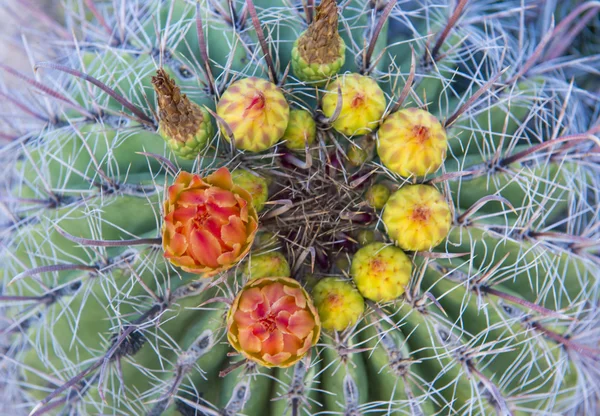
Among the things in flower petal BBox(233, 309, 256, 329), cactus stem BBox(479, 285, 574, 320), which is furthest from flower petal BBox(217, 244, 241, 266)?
cactus stem BBox(479, 285, 574, 320)

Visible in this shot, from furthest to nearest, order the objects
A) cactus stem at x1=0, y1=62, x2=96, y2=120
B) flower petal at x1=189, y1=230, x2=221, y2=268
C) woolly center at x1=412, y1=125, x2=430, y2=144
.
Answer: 1. cactus stem at x1=0, y1=62, x2=96, y2=120
2. woolly center at x1=412, y1=125, x2=430, y2=144
3. flower petal at x1=189, y1=230, x2=221, y2=268

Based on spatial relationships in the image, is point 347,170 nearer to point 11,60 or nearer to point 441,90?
point 441,90

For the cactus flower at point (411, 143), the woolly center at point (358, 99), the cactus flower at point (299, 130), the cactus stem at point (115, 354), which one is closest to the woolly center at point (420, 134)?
the cactus flower at point (411, 143)

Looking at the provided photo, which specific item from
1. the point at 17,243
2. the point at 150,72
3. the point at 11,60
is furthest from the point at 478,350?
the point at 11,60

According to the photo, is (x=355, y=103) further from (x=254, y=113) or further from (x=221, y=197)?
(x=221, y=197)

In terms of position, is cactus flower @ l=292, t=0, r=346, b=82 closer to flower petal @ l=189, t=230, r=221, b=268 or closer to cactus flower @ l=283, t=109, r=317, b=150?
cactus flower @ l=283, t=109, r=317, b=150

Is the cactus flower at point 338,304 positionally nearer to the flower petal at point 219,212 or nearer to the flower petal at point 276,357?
the flower petal at point 276,357
